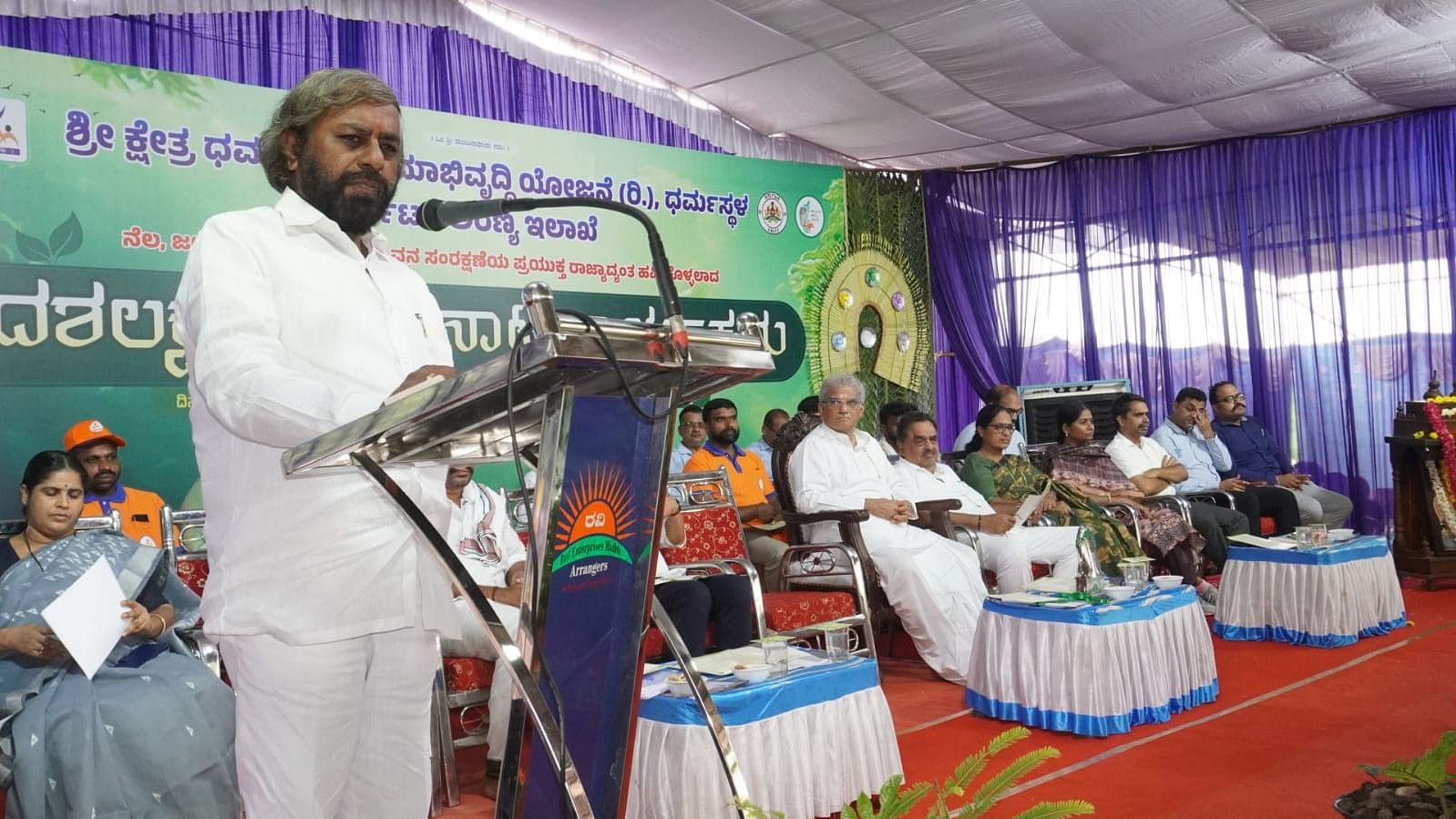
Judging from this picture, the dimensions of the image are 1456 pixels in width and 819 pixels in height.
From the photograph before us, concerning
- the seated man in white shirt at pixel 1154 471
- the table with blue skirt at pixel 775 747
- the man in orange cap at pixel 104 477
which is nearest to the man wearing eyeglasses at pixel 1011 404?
the seated man in white shirt at pixel 1154 471

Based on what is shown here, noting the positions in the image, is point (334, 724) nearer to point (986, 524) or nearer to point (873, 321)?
point (986, 524)

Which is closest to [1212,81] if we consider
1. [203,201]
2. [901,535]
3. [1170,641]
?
[901,535]

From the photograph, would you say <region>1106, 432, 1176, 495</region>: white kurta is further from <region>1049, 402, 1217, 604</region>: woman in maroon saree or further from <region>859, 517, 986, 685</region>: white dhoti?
<region>859, 517, 986, 685</region>: white dhoti

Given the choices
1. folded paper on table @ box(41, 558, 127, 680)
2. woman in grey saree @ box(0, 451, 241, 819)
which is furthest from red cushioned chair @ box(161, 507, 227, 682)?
folded paper on table @ box(41, 558, 127, 680)

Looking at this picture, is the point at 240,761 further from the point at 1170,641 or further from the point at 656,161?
the point at 656,161

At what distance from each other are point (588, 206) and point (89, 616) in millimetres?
1886

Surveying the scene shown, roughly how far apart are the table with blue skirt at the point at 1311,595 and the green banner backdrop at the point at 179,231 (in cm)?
323

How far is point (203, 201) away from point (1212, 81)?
579 centimetres

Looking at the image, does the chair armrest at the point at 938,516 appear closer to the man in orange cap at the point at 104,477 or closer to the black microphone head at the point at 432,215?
the man in orange cap at the point at 104,477

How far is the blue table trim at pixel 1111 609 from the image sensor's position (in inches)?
154

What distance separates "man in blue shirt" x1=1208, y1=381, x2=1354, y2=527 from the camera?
7.64m

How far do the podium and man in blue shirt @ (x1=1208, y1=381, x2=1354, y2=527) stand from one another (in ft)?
23.1

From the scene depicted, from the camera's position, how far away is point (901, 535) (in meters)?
5.23

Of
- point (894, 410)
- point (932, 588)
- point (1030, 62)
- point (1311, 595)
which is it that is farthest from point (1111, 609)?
point (1030, 62)
